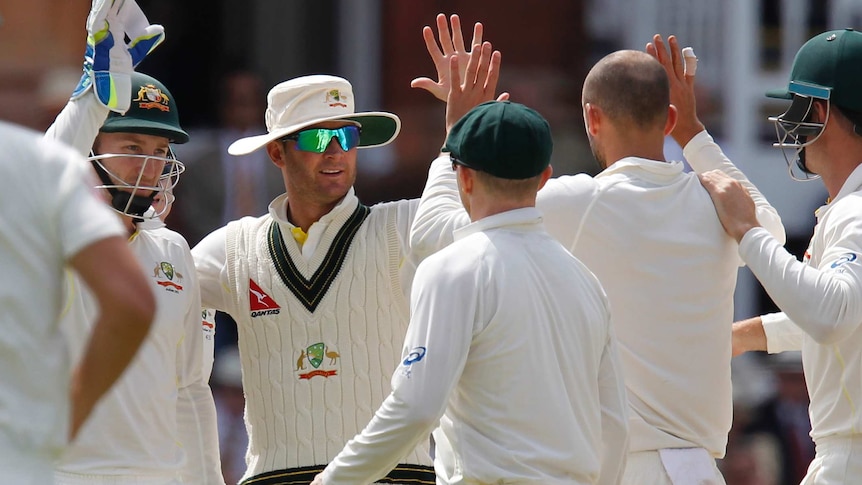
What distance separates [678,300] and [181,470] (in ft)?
4.88

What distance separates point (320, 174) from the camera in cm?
454

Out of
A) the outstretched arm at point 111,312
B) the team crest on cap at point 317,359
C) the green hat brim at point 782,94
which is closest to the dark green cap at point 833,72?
the green hat brim at point 782,94

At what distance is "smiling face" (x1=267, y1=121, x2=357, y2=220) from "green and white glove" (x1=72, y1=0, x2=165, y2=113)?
666mm

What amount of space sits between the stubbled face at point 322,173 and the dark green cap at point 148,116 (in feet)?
1.21

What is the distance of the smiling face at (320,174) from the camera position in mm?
4535

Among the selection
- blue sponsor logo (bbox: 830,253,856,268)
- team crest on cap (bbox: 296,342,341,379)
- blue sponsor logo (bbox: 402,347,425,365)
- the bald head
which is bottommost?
team crest on cap (bbox: 296,342,341,379)

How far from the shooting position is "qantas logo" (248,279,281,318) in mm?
4422

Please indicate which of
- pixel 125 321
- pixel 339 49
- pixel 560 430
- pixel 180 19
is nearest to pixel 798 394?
pixel 339 49

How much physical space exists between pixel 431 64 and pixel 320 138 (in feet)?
16.9

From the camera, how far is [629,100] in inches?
156

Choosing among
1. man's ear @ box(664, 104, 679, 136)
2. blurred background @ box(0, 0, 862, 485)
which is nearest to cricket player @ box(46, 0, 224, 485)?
man's ear @ box(664, 104, 679, 136)

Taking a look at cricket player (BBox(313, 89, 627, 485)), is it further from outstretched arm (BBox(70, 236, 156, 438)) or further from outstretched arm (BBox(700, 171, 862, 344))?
outstretched arm (BBox(70, 236, 156, 438))

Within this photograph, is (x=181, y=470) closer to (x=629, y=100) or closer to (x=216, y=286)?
(x=216, y=286)

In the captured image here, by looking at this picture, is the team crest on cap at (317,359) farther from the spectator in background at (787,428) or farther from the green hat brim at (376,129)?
the spectator in background at (787,428)
